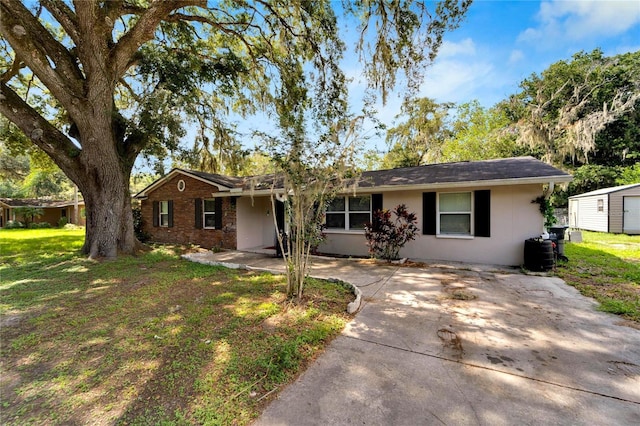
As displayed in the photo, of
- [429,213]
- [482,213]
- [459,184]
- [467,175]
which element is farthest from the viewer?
[429,213]

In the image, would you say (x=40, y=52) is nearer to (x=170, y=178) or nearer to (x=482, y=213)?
(x=170, y=178)

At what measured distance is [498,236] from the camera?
7.39m

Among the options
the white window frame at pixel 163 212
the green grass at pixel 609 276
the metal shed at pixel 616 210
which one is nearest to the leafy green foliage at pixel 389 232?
the green grass at pixel 609 276

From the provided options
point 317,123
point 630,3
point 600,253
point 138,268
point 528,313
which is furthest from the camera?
point 600,253

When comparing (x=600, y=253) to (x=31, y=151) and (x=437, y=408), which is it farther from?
(x=31, y=151)

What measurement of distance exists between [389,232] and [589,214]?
16.8 m

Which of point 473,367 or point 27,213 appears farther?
point 27,213

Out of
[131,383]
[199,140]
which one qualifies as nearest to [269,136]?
[131,383]

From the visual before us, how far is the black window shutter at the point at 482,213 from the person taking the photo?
24.4ft

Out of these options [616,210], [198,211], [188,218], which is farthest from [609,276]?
[188,218]

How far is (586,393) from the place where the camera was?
238 cm

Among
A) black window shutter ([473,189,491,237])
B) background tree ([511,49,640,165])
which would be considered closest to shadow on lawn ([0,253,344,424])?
black window shutter ([473,189,491,237])

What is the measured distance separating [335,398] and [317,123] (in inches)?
161

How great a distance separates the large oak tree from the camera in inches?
267
